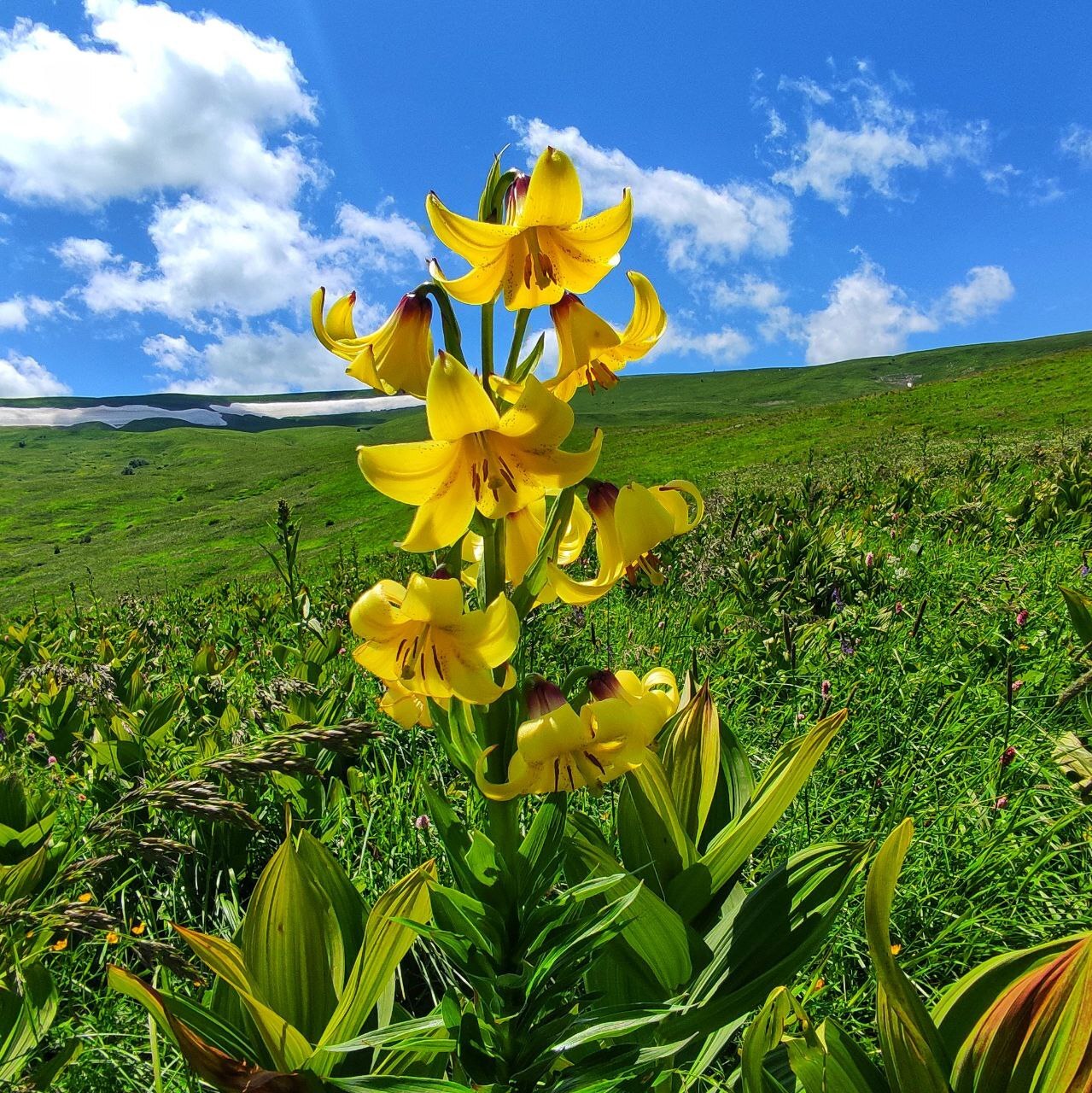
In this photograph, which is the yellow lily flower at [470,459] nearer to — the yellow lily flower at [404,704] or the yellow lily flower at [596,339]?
the yellow lily flower at [596,339]

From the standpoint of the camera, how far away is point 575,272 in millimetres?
1495

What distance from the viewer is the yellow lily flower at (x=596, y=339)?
1509mm

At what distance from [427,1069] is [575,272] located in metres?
1.65

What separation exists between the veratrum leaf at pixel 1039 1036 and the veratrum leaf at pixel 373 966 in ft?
3.03

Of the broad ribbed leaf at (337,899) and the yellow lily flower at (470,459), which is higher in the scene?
the yellow lily flower at (470,459)

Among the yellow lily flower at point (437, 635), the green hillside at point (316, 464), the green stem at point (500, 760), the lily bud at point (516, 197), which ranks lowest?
the green stem at point (500, 760)

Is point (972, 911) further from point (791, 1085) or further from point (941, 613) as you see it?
point (941, 613)

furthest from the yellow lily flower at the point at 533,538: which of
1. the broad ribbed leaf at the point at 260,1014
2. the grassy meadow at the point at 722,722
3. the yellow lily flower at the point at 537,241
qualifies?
the broad ribbed leaf at the point at 260,1014

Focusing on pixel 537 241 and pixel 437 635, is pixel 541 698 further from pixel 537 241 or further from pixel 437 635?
pixel 537 241

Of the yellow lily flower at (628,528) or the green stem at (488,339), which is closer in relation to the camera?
the yellow lily flower at (628,528)

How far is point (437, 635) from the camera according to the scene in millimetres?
1335

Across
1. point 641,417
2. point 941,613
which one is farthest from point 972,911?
point 641,417

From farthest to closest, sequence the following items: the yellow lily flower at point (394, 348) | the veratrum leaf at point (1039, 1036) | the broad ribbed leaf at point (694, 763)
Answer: the broad ribbed leaf at point (694, 763) < the yellow lily flower at point (394, 348) < the veratrum leaf at point (1039, 1036)

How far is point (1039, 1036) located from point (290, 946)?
135 centimetres
